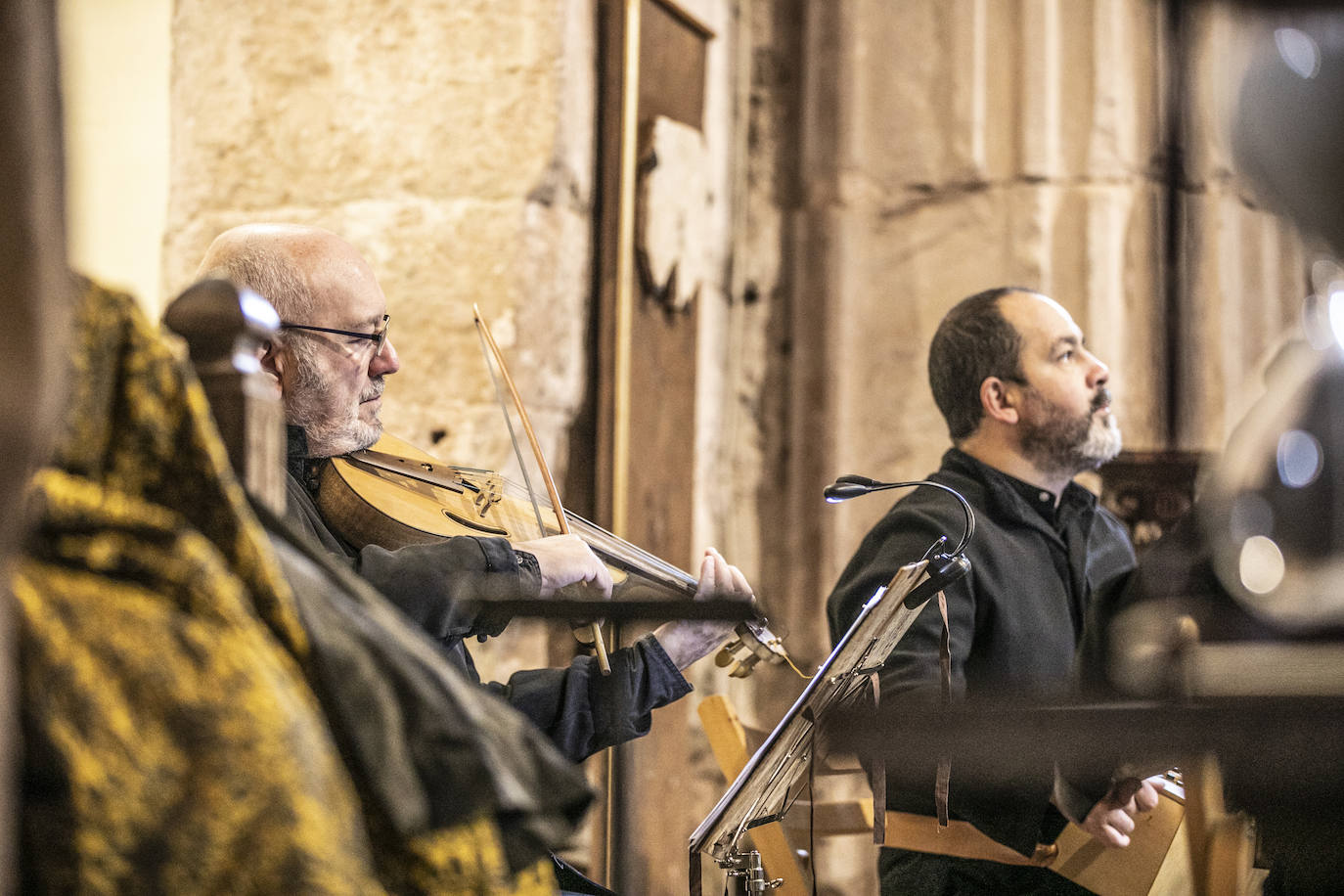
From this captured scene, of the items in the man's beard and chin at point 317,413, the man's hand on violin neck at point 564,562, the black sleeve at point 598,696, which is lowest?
the black sleeve at point 598,696

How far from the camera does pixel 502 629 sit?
179cm

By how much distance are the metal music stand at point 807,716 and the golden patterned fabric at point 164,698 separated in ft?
2.54

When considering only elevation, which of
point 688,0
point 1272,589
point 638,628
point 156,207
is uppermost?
point 688,0

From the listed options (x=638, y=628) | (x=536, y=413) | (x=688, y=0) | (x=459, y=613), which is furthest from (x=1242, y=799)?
(x=688, y=0)

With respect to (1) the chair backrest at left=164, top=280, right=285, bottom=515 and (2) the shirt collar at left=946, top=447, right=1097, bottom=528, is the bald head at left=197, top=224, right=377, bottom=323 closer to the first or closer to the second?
(1) the chair backrest at left=164, top=280, right=285, bottom=515

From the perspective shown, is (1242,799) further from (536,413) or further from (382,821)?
(536,413)

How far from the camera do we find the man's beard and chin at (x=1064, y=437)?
2.79 metres

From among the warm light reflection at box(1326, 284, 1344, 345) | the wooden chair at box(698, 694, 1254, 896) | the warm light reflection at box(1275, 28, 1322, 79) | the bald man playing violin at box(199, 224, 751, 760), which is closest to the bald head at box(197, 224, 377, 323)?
the bald man playing violin at box(199, 224, 751, 760)

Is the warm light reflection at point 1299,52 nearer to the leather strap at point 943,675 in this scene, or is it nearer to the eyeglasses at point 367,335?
the leather strap at point 943,675

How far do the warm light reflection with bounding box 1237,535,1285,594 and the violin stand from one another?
1184mm

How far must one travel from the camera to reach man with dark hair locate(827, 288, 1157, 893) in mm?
2307

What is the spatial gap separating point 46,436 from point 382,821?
37 cm

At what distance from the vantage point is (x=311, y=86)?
328 cm

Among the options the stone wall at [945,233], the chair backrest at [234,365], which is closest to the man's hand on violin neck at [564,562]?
the chair backrest at [234,365]
